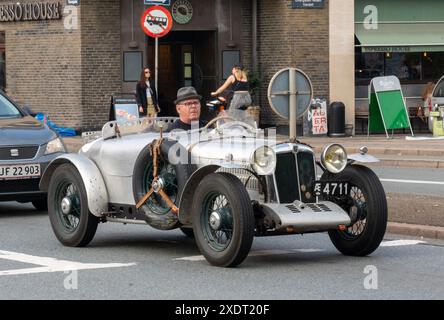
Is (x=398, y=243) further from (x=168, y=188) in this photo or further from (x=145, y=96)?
(x=145, y=96)

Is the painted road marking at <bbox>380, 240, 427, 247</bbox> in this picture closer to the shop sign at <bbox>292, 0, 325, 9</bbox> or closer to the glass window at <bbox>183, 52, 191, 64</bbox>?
the shop sign at <bbox>292, 0, 325, 9</bbox>

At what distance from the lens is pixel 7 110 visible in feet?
47.1

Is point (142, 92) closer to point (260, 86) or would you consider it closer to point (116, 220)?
point (260, 86)

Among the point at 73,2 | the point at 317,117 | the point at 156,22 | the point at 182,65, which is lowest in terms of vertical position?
the point at 317,117

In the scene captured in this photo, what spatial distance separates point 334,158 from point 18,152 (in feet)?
16.5

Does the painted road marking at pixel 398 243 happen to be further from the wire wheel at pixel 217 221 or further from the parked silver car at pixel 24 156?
the parked silver car at pixel 24 156

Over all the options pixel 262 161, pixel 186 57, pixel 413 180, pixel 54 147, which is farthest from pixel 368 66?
pixel 262 161

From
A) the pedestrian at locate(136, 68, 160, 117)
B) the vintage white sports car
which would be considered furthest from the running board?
the pedestrian at locate(136, 68, 160, 117)

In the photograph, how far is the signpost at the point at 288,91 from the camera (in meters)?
11.3

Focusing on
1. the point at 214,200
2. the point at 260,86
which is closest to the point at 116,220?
the point at 214,200

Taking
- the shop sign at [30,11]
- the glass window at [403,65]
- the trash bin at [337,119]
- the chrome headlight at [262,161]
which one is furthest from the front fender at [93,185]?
the glass window at [403,65]

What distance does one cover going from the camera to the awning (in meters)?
28.1

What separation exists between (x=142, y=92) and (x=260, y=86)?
3.73 m

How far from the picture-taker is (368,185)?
9.42 meters
